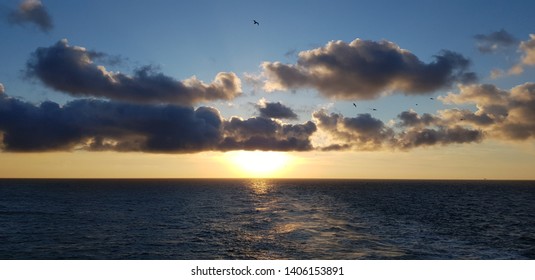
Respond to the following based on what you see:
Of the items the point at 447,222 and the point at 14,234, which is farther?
the point at 447,222

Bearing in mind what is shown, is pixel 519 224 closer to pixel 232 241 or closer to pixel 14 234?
pixel 232 241

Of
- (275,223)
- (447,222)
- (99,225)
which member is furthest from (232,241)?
(447,222)

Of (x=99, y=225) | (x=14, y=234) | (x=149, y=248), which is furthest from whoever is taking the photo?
(x=99, y=225)

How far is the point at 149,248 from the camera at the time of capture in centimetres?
4378

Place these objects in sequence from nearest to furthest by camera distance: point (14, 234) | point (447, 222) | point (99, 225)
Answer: point (14, 234) < point (99, 225) < point (447, 222)

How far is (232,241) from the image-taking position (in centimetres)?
4806

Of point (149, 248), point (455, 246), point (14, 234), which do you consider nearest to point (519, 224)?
point (455, 246)
